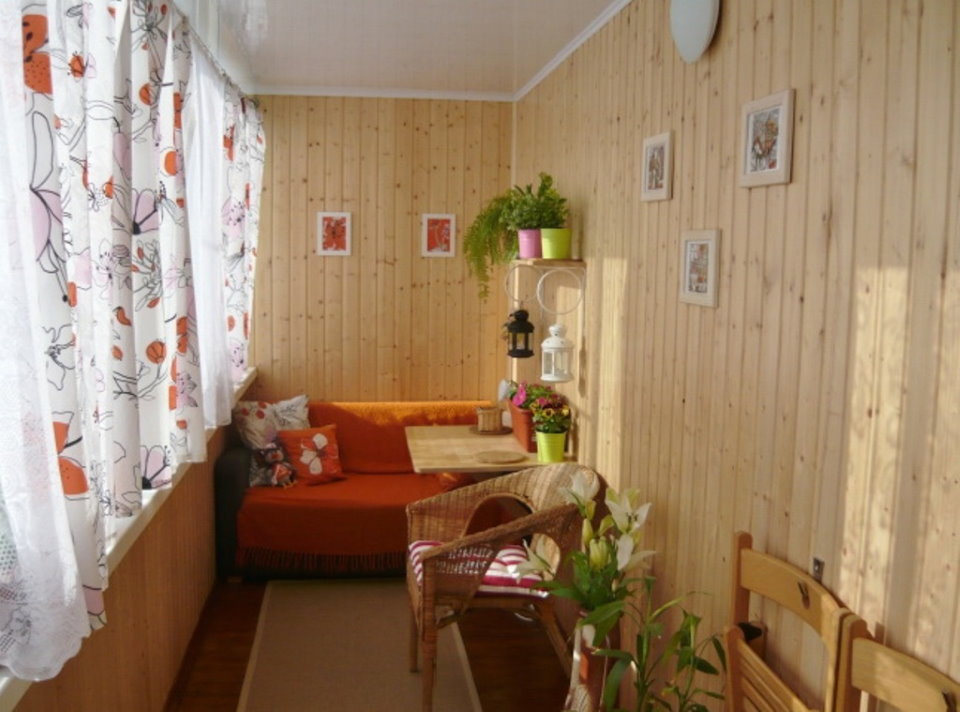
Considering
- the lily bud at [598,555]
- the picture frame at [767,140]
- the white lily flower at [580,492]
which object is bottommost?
the lily bud at [598,555]

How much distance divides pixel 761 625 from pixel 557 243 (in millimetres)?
2082

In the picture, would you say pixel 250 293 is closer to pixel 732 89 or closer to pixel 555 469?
pixel 555 469

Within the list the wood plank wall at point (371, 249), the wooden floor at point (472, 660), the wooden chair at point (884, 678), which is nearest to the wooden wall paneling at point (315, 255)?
the wood plank wall at point (371, 249)

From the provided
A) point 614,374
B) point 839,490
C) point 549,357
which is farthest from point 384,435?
point 839,490

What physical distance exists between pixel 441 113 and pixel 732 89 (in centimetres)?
342

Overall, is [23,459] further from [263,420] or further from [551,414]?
[263,420]

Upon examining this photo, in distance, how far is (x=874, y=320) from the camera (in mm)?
1910

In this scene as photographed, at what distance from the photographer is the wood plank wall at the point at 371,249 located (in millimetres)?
5750

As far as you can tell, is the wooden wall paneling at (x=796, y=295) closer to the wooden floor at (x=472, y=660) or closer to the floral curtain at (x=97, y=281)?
the floral curtain at (x=97, y=281)

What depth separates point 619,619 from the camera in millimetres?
2980

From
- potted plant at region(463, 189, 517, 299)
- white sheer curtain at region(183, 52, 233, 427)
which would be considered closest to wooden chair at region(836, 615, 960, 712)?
white sheer curtain at region(183, 52, 233, 427)

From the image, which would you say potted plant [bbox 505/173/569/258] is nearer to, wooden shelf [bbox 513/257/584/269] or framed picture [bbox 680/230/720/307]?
wooden shelf [bbox 513/257/584/269]

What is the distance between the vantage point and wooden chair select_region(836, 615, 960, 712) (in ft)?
5.41

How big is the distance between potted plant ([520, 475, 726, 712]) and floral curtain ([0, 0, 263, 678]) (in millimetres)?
1220
